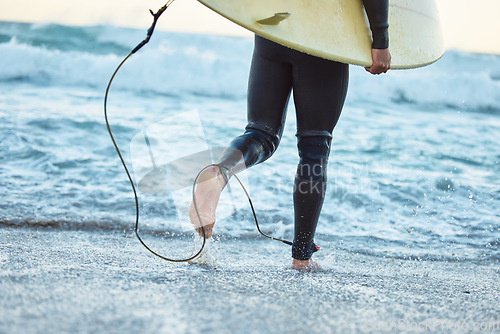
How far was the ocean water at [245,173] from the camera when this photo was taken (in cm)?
277

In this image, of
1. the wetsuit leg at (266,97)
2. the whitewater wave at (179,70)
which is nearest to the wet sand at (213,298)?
the wetsuit leg at (266,97)

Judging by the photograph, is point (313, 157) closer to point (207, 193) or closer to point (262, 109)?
point (262, 109)

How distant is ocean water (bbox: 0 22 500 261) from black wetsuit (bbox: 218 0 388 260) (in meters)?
0.88

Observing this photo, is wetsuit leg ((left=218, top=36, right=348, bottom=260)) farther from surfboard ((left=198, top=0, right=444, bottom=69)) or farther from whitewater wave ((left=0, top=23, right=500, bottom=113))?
whitewater wave ((left=0, top=23, right=500, bottom=113))

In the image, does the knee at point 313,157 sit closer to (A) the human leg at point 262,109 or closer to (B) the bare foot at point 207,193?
(A) the human leg at point 262,109

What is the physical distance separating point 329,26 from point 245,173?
173 centimetres

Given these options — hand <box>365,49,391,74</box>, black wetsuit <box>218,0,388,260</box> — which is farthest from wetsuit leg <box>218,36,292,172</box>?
hand <box>365,49,391,74</box>

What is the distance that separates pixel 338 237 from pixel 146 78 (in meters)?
7.57

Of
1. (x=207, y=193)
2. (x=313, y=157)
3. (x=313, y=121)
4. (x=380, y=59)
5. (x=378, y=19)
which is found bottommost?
(x=207, y=193)

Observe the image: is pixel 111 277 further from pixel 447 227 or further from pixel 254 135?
pixel 447 227

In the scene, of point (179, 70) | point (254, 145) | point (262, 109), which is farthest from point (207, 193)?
point (179, 70)

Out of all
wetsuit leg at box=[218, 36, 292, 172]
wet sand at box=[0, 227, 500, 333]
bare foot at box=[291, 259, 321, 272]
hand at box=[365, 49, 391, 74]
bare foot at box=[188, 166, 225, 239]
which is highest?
hand at box=[365, 49, 391, 74]

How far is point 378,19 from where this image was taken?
168 cm

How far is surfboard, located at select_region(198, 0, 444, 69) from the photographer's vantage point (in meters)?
1.62
